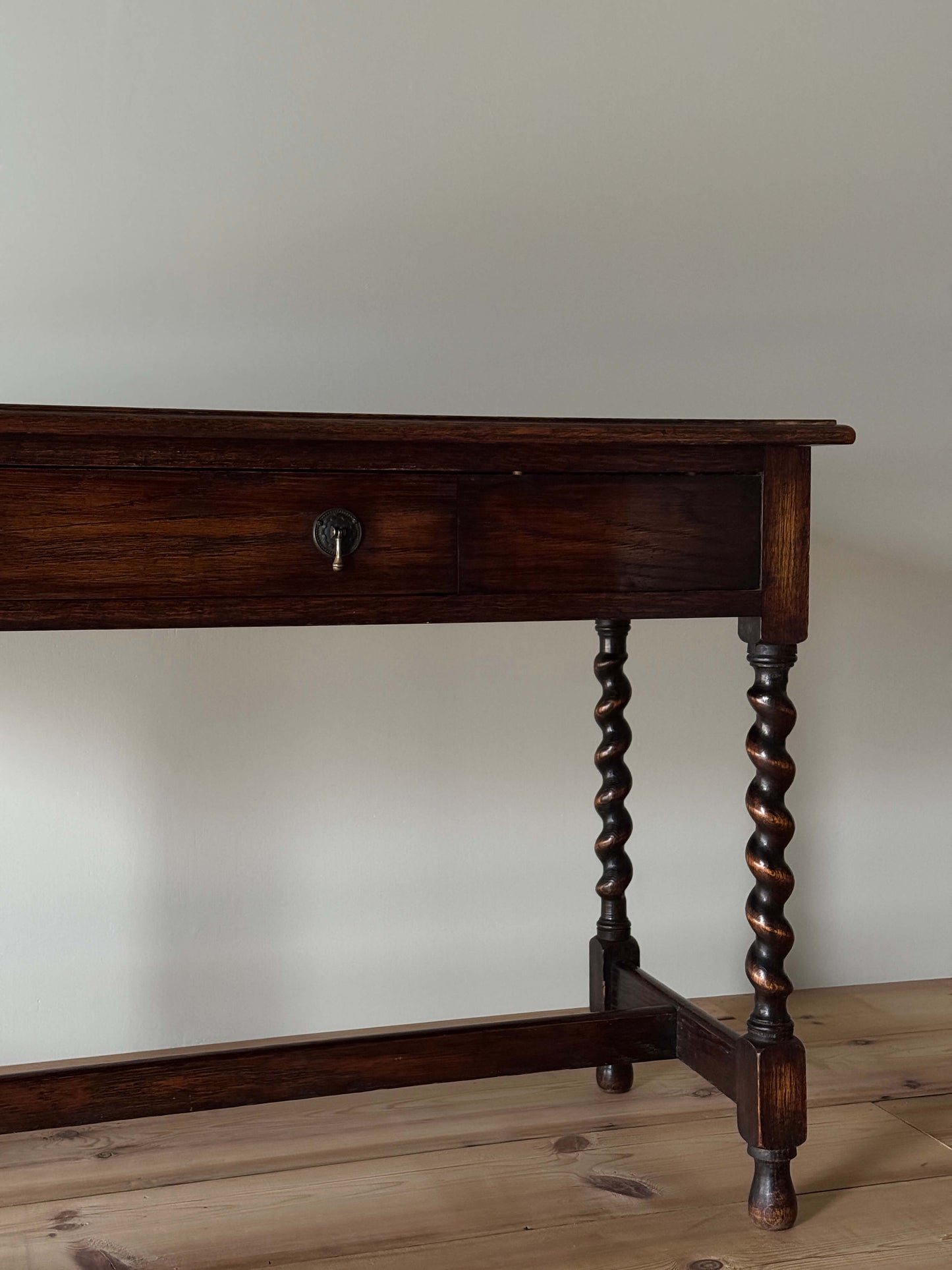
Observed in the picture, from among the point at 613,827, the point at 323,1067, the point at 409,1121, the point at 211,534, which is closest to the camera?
the point at 211,534

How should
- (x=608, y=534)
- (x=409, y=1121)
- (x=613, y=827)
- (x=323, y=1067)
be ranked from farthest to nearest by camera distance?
(x=613, y=827), (x=409, y=1121), (x=323, y=1067), (x=608, y=534)

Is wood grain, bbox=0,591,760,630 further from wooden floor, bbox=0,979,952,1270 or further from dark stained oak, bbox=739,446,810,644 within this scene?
wooden floor, bbox=0,979,952,1270

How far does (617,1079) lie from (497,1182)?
1.07ft

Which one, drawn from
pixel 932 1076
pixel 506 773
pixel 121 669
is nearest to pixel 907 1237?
pixel 932 1076

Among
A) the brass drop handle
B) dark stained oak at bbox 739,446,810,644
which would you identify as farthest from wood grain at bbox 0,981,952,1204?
the brass drop handle

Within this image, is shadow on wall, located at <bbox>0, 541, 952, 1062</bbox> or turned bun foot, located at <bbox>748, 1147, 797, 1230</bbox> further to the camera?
shadow on wall, located at <bbox>0, 541, 952, 1062</bbox>

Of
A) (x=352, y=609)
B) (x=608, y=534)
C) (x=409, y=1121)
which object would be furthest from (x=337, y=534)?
(x=409, y=1121)

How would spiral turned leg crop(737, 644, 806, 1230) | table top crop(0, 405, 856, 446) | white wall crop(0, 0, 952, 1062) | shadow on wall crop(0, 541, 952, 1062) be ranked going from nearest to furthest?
table top crop(0, 405, 856, 446), spiral turned leg crop(737, 644, 806, 1230), white wall crop(0, 0, 952, 1062), shadow on wall crop(0, 541, 952, 1062)

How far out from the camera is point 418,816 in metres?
2.11

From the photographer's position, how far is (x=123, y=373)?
1.91 m

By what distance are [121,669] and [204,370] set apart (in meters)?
0.45

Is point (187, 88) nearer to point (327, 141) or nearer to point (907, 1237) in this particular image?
point (327, 141)

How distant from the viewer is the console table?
123 centimetres

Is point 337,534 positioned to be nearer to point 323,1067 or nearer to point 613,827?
point 323,1067
